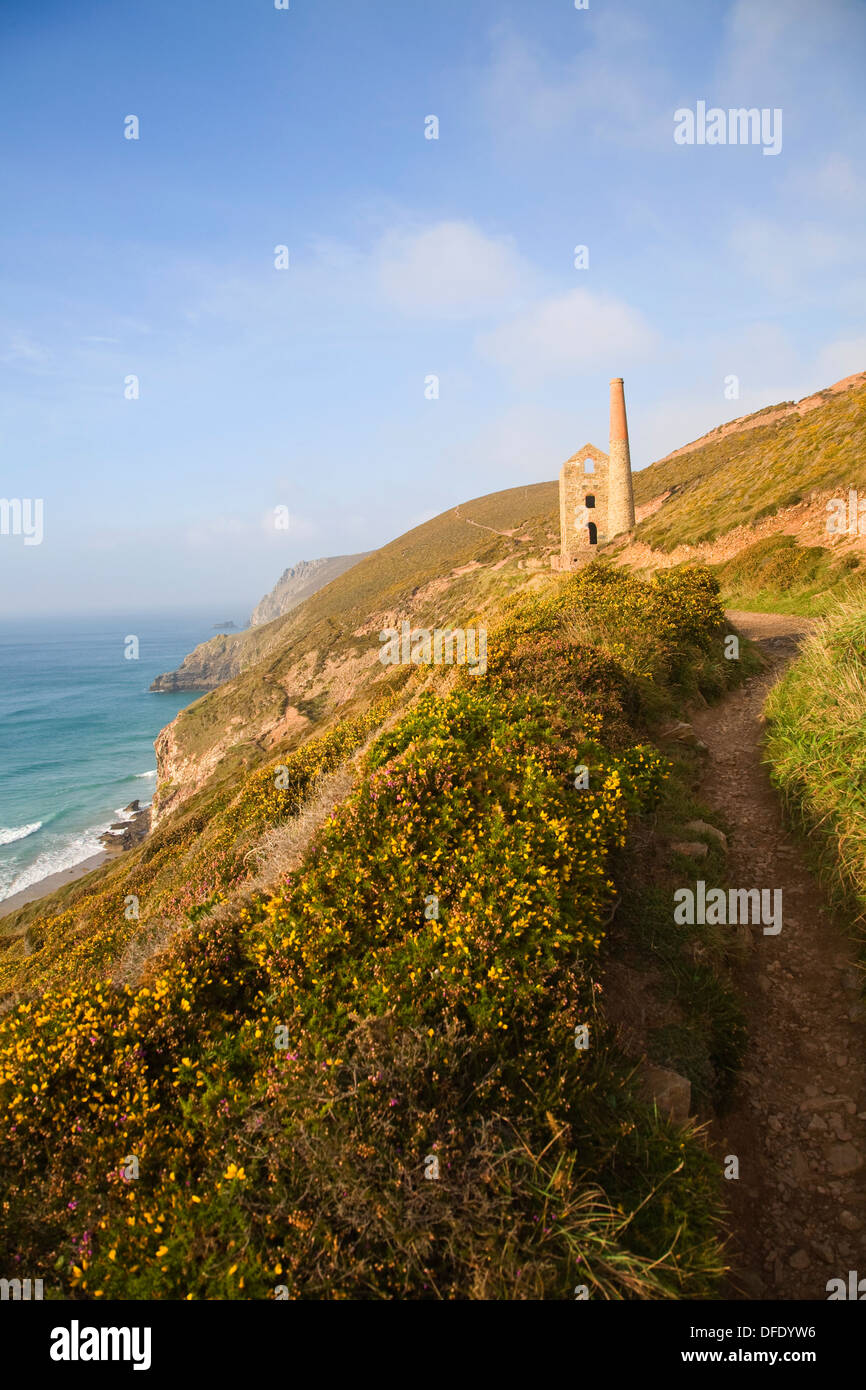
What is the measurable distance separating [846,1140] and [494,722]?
4419 mm

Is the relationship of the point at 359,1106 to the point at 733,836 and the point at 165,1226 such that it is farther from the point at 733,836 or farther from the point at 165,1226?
the point at 733,836

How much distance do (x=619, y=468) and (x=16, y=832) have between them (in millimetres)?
51687

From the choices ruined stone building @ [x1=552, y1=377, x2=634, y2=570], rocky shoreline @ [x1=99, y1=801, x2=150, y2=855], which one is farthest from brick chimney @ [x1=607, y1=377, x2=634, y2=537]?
rocky shoreline @ [x1=99, y1=801, x2=150, y2=855]

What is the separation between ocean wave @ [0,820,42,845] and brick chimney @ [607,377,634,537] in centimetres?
4842

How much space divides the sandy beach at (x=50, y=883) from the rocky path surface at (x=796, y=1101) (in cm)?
3685

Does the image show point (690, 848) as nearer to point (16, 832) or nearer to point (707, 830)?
point (707, 830)

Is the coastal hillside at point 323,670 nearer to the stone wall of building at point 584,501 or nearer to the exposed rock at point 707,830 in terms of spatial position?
the stone wall of building at point 584,501

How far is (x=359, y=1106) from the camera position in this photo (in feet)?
11.0

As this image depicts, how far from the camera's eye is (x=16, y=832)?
1900 inches

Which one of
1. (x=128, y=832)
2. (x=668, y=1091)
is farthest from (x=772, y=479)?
(x=128, y=832)

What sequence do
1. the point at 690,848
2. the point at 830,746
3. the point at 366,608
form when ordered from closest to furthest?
1. the point at 690,848
2. the point at 830,746
3. the point at 366,608

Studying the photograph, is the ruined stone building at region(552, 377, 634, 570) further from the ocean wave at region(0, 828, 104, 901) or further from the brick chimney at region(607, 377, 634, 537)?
the ocean wave at region(0, 828, 104, 901)

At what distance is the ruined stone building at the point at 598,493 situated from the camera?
126 ft

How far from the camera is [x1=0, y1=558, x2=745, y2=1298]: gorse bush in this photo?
2889 millimetres
